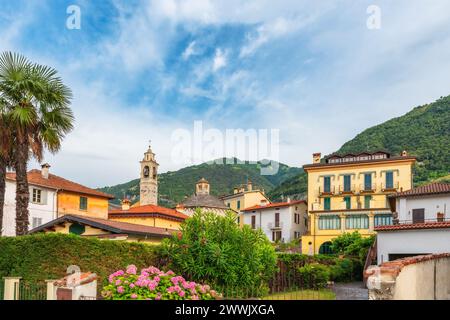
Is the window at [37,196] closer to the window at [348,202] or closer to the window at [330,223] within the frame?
the window at [330,223]

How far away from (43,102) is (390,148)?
259 ft

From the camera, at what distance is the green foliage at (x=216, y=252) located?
1908cm

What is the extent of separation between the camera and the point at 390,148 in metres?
92.9

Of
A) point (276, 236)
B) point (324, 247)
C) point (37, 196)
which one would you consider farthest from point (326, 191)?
point (37, 196)

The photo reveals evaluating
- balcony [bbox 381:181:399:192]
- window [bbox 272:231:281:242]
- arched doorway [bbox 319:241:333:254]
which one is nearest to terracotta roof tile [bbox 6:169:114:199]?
arched doorway [bbox 319:241:333:254]

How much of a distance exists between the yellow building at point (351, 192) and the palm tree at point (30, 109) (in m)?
38.8

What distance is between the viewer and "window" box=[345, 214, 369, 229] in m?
55.4

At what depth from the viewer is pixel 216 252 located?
19.0 metres

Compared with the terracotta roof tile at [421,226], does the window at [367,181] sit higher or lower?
higher

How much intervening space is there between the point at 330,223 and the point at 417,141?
1723 inches

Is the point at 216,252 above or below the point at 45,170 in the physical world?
below

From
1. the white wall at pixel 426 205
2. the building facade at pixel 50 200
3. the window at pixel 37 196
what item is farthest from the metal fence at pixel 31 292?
the window at pixel 37 196

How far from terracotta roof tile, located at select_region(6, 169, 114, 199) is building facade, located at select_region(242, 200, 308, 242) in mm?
24327

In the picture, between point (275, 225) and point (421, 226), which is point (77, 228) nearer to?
point (421, 226)
